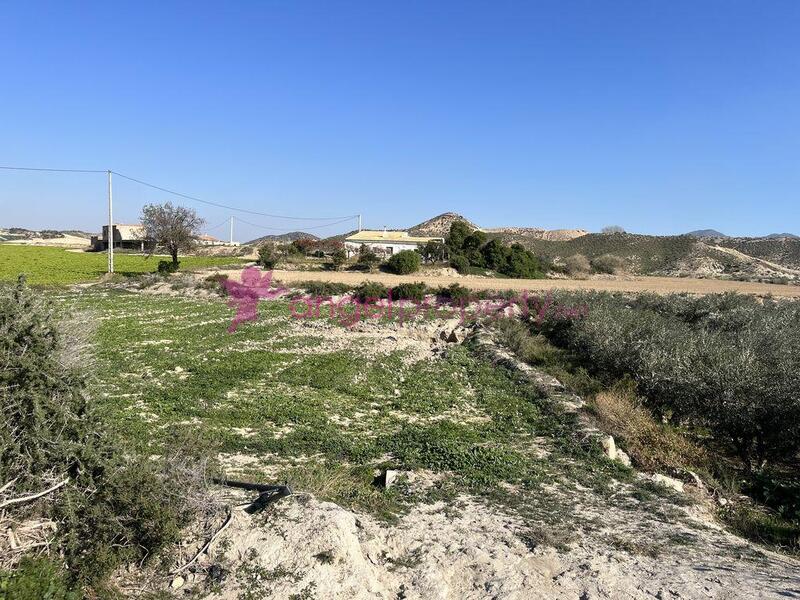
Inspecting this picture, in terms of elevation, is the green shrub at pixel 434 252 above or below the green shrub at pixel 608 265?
above

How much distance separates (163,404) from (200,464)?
5.08m

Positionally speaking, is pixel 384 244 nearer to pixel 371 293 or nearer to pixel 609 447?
pixel 371 293

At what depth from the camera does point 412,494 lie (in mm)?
6609

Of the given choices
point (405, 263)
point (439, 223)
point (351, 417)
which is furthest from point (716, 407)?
point (439, 223)

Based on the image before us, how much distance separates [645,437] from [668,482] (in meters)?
1.92

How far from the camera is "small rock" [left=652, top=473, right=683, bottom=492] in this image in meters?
7.46

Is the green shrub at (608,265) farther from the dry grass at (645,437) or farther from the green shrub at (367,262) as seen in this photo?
the dry grass at (645,437)

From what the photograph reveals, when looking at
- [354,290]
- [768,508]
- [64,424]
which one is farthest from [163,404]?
[354,290]

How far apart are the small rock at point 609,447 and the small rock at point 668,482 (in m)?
0.73

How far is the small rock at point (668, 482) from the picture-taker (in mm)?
7461

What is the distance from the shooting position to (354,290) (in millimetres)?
30031

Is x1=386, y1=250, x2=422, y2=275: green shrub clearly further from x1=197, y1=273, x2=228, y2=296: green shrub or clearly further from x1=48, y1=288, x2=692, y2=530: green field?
x1=48, y1=288, x2=692, y2=530: green field

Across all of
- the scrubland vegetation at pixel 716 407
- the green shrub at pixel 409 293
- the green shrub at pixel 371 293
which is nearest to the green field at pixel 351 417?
the scrubland vegetation at pixel 716 407

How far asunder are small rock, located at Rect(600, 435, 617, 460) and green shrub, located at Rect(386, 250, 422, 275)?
35.7 metres
